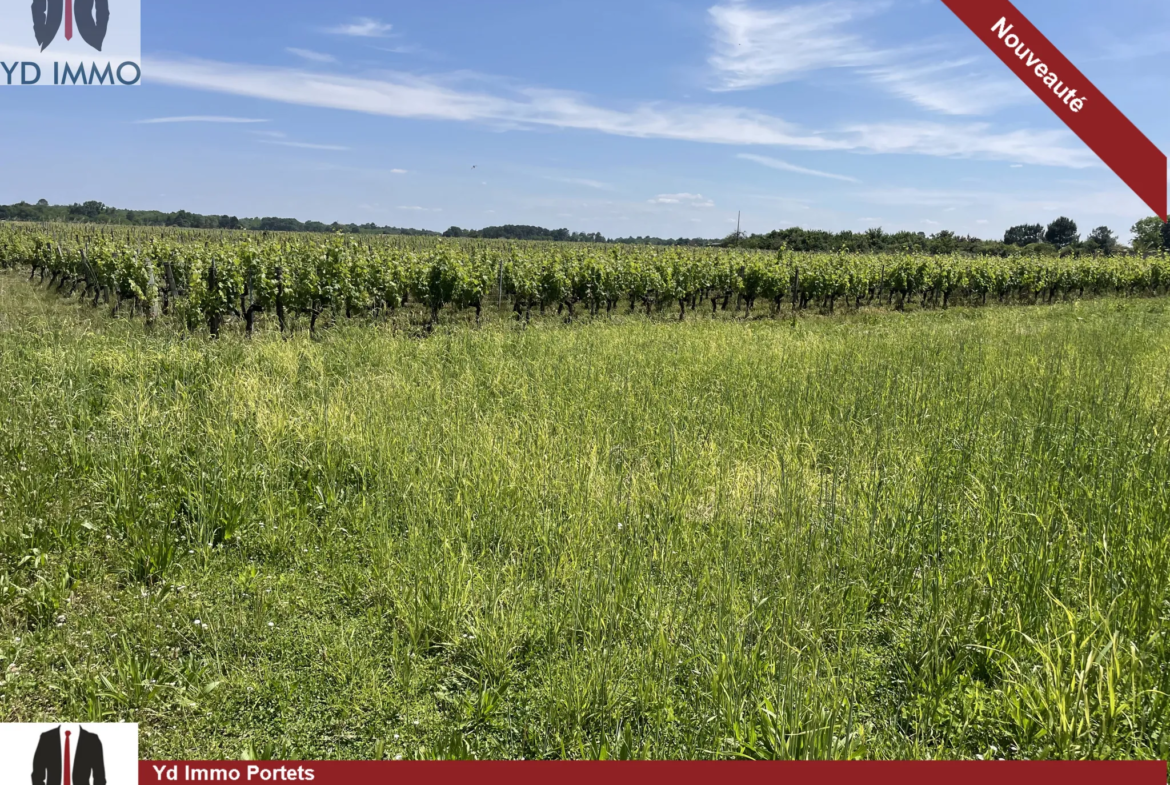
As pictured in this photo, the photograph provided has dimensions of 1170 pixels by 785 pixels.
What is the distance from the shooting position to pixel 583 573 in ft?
10.4

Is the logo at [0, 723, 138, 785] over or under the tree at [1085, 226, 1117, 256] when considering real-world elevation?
under

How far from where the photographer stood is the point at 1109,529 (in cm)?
350

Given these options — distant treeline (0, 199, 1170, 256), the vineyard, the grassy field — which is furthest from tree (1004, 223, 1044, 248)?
the grassy field

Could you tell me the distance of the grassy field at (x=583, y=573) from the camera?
2.47 meters

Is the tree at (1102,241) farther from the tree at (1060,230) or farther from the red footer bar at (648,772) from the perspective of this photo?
the red footer bar at (648,772)

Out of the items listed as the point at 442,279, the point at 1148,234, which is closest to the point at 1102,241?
the point at 1148,234

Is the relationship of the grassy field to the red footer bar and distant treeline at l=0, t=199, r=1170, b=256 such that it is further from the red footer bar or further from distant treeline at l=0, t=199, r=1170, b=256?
distant treeline at l=0, t=199, r=1170, b=256

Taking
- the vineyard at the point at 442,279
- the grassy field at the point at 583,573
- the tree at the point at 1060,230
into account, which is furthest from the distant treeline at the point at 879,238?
the grassy field at the point at 583,573

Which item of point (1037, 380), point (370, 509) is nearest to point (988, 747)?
point (370, 509)

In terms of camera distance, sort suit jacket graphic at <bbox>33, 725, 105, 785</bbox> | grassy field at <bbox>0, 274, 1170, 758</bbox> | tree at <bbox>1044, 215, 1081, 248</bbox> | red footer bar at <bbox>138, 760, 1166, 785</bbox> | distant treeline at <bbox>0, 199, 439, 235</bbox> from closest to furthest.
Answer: red footer bar at <bbox>138, 760, 1166, 785</bbox> → suit jacket graphic at <bbox>33, 725, 105, 785</bbox> → grassy field at <bbox>0, 274, 1170, 758</bbox> → tree at <bbox>1044, 215, 1081, 248</bbox> → distant treeline at <bbox>0, 199, 439, 235</bbox>

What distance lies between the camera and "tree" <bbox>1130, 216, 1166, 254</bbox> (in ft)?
214

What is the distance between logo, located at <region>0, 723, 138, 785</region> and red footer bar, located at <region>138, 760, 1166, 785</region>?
106 mm

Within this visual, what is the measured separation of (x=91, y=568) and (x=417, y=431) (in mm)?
2280

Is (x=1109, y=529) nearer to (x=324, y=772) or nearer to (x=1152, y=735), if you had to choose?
(x=1152, y=735)
